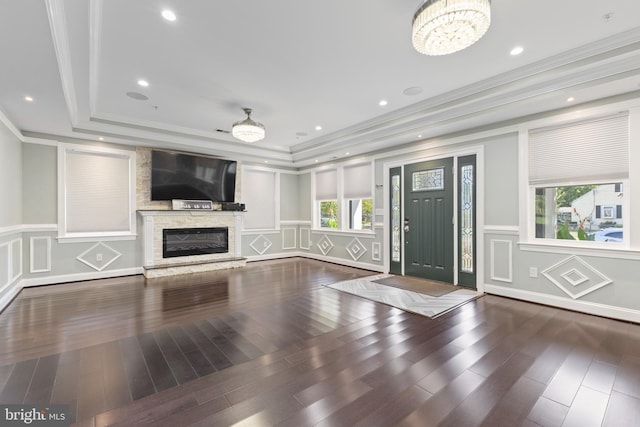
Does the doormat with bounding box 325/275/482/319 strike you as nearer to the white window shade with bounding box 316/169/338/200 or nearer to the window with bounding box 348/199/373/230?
the window with bounding box 348/199/373/230

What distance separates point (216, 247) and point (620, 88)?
7.27m

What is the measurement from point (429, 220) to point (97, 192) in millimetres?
6382

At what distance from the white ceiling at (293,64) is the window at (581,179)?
0.42 m

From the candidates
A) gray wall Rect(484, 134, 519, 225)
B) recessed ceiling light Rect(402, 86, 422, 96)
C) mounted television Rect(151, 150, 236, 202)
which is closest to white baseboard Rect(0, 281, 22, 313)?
mounted television Rect(151, 150, 236, 202)

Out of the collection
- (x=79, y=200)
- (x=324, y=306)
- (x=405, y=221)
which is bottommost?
(x=324, y=306)

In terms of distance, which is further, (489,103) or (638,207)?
(489,103)

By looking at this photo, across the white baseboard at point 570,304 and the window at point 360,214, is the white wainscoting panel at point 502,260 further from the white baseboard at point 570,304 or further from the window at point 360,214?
the window at point 360,214

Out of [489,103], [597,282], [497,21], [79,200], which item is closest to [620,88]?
[489,103]

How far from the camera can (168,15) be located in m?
2.43

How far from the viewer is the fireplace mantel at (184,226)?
5820 mm

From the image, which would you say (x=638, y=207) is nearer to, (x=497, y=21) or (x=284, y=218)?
(x=497, y=21)

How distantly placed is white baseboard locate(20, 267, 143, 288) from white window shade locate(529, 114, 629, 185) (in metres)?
7.33

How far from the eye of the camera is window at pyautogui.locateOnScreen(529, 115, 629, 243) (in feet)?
11.2

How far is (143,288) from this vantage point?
190 inches
